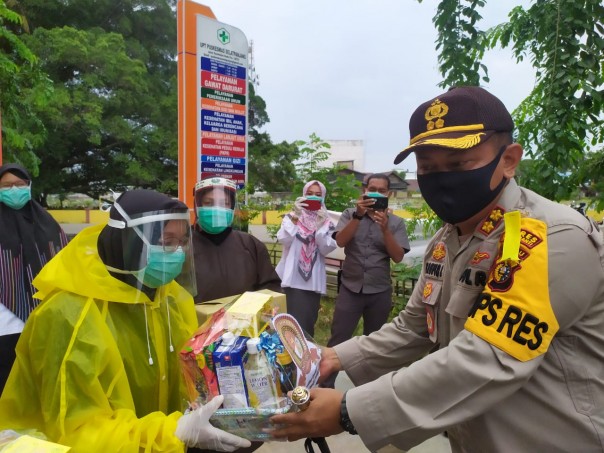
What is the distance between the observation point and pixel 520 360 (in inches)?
50.2

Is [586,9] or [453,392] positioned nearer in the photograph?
[453,392]

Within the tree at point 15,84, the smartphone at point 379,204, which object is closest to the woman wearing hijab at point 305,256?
the smartphone at point 379,204

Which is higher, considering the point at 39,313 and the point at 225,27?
the point at 225,27

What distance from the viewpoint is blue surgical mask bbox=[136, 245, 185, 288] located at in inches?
69.9

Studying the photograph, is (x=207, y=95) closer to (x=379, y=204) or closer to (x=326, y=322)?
(x=379, y=204)

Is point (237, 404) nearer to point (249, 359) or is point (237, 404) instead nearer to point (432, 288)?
point (249, 359)

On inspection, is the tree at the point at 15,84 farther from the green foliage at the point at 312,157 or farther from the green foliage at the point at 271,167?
the green foliage at the point at 271,167

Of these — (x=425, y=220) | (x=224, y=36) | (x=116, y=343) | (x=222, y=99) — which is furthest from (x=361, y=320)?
(x=116, y=343)

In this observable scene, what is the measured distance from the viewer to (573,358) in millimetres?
1343

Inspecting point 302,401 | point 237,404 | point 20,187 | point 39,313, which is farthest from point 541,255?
point 20,187

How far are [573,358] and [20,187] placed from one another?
422 cm

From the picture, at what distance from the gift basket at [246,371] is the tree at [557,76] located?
367cm

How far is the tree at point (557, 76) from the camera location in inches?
157

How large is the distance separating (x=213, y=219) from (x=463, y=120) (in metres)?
2.06
